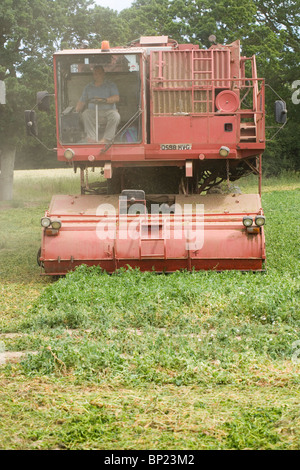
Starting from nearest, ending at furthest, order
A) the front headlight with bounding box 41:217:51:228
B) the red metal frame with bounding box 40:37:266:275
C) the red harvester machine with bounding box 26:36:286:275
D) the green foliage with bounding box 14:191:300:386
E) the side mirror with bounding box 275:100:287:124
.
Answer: the green foliage with bounding box 14:191:300:386 < the red metal frame with bounding box 40:37:266:275 < the front headlight with bounding box 41:217:51:228 < the red harvester machine with bounding box 26:36:286:275 < the side mirror with bounding box 275:100:287:124

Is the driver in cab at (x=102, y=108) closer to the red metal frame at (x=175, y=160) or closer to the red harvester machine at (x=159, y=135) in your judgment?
the red harvester machine at (x=159, y=135)

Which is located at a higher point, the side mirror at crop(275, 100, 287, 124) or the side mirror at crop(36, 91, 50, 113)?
the side mirror at crop(36, 91, 50, 113)

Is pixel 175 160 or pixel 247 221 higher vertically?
pixel 175 160

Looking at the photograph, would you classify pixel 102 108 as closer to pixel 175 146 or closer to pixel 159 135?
pixel 159 135

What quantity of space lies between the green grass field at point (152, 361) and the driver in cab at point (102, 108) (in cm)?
236

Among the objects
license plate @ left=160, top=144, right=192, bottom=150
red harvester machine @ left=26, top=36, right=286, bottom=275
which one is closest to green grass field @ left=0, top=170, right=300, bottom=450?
red harvester machine @ left=26, top=36, right=286, bottom=275

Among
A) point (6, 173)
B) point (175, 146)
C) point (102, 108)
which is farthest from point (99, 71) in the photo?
point (6, 173)

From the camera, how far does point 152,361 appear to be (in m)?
6.20

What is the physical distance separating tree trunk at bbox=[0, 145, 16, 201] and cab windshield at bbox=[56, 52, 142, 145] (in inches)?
847

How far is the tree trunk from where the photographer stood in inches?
1296

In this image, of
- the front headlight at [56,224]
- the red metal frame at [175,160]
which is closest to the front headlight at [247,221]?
the red metal frame at [175,160]

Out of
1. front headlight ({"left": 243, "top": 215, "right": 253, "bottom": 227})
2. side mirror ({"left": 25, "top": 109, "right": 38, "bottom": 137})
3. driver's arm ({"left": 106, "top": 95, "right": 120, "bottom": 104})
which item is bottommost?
front headlight ({"left": 243, "top": 215, "right": 253, "bottom": 227})

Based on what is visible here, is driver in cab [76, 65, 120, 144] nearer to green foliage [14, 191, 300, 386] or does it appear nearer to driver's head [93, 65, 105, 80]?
driver's head [93, 65, 105, 80]

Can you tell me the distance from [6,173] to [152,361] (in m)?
27.8
